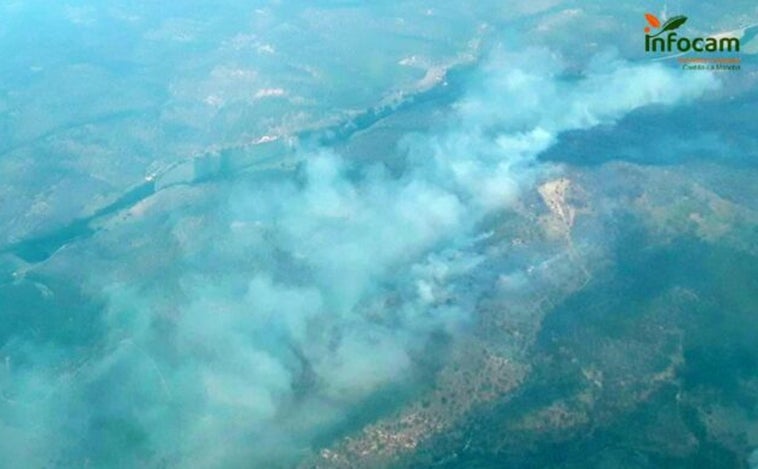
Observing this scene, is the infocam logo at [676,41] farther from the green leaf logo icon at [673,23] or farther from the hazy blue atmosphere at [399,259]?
the hazy blue atmosphere at [399,259]

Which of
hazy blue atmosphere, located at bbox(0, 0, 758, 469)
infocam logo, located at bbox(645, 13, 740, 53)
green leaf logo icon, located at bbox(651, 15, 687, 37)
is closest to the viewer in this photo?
hazy blue atmosphere, located at bbox(0, 0, 758, 469)

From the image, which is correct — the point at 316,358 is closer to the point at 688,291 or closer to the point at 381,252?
the point at 381,252

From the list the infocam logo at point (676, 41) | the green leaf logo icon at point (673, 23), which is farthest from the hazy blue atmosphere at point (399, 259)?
the green leaf logo icon at point (673, 23)

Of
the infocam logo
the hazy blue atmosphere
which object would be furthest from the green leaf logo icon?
the hazy blue atmosphere

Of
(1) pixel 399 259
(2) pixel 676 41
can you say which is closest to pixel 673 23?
(2) pixel 676 41

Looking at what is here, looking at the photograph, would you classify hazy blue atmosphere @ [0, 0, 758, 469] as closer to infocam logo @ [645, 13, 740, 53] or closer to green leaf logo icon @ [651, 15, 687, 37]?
infocam logo @ [645, 13, 740, 53]

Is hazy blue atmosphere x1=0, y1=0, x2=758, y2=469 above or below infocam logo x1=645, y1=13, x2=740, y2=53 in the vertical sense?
below

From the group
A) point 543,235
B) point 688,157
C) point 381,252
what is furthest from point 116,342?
point 688,157
